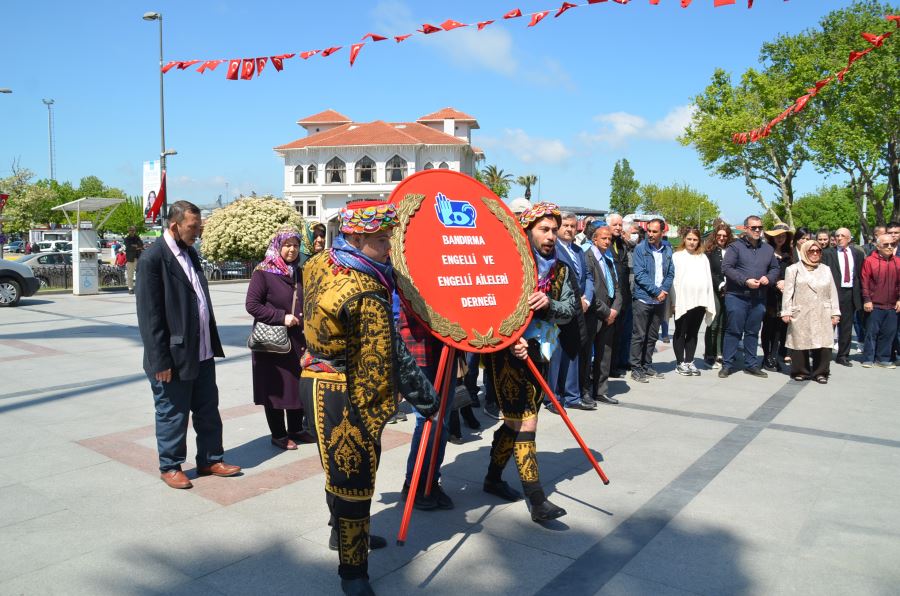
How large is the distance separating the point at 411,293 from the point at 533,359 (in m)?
1.14

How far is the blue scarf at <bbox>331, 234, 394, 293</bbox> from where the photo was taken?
304 centimetres

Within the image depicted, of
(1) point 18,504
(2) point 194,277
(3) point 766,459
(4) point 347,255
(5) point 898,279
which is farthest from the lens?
(5) point 898,279

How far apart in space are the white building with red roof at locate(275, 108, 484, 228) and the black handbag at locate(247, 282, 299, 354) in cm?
5661

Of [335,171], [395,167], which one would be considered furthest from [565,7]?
[335,171]

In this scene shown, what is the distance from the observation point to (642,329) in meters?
8.62

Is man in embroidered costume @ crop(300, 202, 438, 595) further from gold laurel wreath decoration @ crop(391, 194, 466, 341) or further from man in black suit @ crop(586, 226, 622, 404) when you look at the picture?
man in black suit @ crop(586, 226, 622, 404)

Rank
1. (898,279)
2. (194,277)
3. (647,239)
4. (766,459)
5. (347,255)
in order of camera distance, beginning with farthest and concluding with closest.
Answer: (898,279) → (647,239) → (766,459) → (194,277) → (347,255)

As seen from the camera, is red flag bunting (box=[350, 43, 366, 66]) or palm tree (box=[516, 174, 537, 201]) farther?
palm tree (box=[516, 174, 537, 201])

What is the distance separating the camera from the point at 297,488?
4656 mm

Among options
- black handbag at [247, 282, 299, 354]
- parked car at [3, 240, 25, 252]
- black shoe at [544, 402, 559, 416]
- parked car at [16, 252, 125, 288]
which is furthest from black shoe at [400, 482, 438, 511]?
parked car at [3, 240, 25, 252]

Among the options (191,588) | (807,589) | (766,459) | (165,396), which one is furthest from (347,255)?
(766,459)

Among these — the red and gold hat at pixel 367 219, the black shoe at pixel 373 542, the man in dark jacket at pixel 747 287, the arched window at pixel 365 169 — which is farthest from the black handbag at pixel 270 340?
the arched window at pixel 365 169

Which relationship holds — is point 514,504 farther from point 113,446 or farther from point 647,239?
point 647,239

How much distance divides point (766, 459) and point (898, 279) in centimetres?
578
